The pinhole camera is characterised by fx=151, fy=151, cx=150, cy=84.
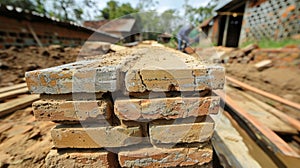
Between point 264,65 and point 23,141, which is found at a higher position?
point 264,65

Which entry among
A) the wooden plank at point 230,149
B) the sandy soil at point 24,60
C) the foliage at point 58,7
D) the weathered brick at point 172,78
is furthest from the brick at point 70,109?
the foliage at point 58,7

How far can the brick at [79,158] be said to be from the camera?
0.76 m

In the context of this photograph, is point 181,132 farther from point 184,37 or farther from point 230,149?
point 184,37

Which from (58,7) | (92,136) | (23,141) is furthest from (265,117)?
(58,7)

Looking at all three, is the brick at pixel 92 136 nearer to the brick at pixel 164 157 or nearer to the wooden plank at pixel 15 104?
the brick at pixel 164 157

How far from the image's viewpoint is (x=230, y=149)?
4.46 ft

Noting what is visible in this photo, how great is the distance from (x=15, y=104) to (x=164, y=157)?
6.44ft

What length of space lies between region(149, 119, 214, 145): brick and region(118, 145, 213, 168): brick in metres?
0.05

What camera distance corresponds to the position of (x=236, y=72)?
15.8ft

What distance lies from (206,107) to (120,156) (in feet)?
1.60

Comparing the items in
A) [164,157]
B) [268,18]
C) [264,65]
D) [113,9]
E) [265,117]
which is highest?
[113,9]

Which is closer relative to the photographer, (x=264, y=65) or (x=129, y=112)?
(x=129, y=112)

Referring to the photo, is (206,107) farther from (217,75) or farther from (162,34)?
(162,34)

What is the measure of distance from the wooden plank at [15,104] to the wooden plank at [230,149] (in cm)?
217
